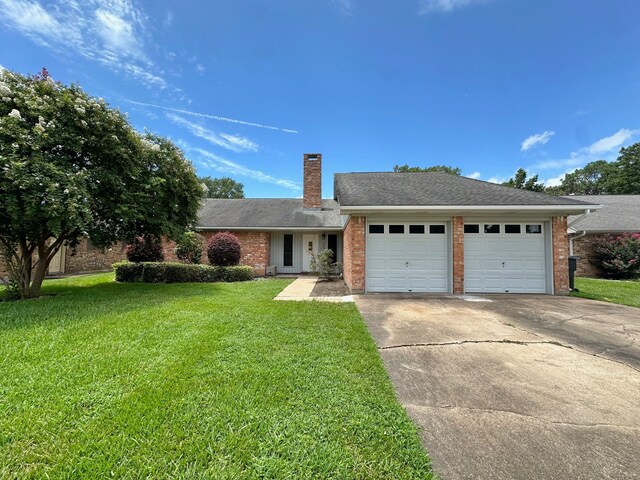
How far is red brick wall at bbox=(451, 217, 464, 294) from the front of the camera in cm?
795

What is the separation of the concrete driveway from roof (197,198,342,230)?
29.7ft

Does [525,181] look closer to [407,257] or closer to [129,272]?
[407,257]

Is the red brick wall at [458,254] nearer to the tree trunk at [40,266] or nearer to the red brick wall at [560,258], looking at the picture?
the red brick wall at [560,258]

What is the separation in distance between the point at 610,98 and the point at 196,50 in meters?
17.4

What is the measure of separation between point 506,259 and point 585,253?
8.66 meters

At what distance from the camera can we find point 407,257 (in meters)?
8.20

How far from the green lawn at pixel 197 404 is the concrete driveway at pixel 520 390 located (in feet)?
1.13

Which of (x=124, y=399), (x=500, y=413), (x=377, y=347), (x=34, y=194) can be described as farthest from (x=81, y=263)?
(x=500, y=413)

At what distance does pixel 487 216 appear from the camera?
26.6 ft

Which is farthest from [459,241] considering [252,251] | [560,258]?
[252,251]

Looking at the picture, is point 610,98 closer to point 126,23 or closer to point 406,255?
point 406,255

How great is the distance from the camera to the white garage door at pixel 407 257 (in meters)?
8.12

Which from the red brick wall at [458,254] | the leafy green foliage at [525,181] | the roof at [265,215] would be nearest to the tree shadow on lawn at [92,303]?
the roof at [265,215]

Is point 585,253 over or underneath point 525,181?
underneath
